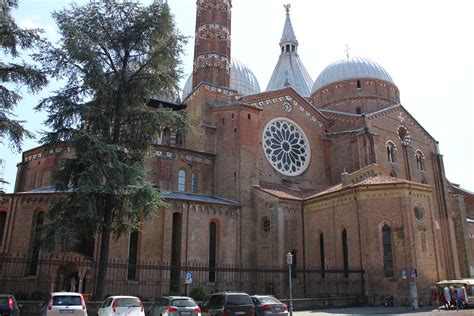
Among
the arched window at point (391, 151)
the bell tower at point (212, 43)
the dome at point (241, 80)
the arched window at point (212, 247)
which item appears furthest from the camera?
the dome at point (241, 80)

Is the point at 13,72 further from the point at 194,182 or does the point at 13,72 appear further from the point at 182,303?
the point at 194,182

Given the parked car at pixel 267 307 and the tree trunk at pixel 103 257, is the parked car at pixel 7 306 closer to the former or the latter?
the tree trunk at pixel 103 257

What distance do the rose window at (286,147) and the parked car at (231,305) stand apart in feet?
59.9

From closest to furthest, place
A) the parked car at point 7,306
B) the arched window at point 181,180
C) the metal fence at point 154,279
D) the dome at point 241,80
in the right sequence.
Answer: the parked car at point 7,306, the metal fence at point 154,279, the arched window at point 181,180, the dome at point 241,80

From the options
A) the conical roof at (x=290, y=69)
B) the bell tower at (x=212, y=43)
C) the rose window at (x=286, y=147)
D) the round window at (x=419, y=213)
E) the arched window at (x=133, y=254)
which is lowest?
the arched window at (x=133, y=254)

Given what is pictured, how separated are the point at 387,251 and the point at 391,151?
13.8m

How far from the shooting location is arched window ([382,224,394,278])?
934 inches

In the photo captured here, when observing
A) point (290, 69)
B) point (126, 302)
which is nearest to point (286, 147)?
point (126, 302)

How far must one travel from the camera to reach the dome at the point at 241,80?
45.5m

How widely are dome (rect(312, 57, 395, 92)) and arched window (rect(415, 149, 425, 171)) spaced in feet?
27.1

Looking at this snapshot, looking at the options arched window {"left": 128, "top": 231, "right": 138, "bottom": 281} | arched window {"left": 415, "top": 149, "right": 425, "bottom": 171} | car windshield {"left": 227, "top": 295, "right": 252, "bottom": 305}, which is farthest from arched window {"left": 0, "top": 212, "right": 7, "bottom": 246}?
arched window {"left": 415, "top": 149, "right": 425, "bottom": 171}

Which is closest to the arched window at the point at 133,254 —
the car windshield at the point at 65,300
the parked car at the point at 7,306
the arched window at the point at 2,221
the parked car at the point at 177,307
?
the arched window at the point at 2,221

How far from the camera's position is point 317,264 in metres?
27.6

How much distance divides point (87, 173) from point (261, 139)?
59.7 ft
